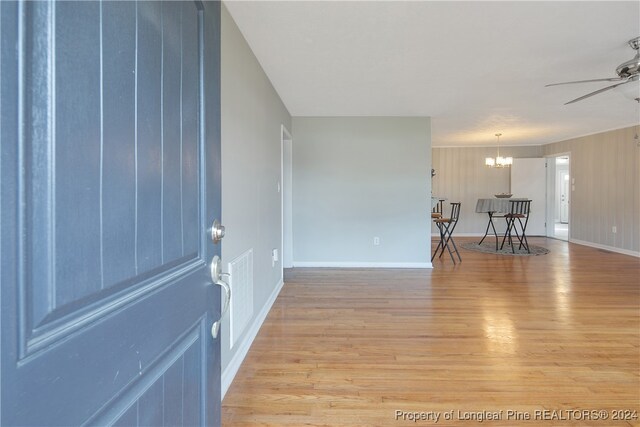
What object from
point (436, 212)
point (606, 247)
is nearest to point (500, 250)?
point (436, 212)

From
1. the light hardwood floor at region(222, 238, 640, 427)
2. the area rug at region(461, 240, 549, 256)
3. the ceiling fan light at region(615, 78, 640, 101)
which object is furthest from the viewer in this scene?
the area rug at region(461, 240, 549, 256)

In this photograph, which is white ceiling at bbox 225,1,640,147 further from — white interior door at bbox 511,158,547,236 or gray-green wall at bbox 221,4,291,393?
white interior door at bbox 511,158,547,236

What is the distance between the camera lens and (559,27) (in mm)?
2270

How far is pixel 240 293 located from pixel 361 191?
304 cm

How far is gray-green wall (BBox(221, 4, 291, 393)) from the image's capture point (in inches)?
76.7

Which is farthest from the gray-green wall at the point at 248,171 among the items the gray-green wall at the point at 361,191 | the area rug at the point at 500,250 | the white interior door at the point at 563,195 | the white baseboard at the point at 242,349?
the white interior door at the point at 563,195

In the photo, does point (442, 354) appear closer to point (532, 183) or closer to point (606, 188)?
point (606, 188)

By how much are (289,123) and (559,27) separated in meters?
3.09

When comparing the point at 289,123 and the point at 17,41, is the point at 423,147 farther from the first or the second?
the point at 17,41

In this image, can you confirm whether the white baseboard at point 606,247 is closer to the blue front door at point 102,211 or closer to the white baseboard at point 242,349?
the white baseboard at point 242,349

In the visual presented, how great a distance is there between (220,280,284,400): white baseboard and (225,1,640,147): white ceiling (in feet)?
6.98

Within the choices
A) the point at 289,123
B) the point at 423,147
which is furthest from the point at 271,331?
the point at 423,147

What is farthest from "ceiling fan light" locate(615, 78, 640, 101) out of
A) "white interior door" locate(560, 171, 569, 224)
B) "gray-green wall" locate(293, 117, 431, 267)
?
"white interior door" locate(560, 171, 569, 224)

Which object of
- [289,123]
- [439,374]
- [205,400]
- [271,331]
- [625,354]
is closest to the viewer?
[205,400]
